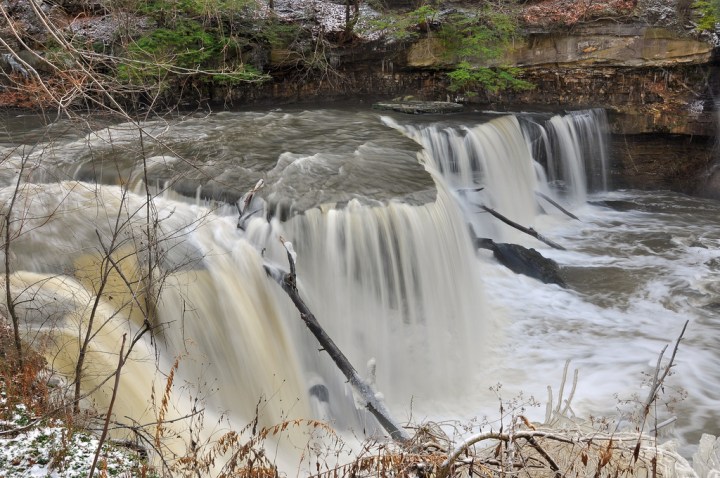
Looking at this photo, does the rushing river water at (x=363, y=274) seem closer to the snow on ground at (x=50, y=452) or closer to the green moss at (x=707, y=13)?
the snow on ground at (x=50, y=452)

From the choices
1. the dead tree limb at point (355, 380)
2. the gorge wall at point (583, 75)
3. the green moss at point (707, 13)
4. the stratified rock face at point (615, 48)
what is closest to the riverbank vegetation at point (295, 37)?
the gorge wall at point (583, 75)

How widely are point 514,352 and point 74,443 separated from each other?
515 centimetres

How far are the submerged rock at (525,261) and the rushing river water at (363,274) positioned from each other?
12cm

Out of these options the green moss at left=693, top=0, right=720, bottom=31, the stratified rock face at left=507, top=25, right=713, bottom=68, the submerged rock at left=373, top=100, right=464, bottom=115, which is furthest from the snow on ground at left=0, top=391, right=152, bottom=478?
the green moss at left=693, top=0, right=720, bottom=31

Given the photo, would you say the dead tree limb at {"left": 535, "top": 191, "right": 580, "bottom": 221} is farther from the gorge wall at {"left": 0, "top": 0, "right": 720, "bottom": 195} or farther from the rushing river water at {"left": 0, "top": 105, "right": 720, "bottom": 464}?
the gorge wall at {"left": 0, "top": 0, "right": 720, "bottom": 195}

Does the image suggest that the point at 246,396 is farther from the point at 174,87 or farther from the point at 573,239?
the point at 174,87

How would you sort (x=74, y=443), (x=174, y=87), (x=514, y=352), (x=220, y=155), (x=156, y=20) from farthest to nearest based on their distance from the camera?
(x=174, y=87), (x=156, y=20), (x=220, y=155), (x=514, y=352), (x=74, y=443)

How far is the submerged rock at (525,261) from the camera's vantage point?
8.87 metres

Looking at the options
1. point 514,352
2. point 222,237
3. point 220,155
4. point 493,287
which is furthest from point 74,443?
point 493,287

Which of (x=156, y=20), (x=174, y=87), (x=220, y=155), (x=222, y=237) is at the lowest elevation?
(x=222, y=237)

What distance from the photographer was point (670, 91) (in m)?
12.8

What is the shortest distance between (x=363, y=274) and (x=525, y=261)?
3035mm

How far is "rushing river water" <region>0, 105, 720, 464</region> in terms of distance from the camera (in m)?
5.71

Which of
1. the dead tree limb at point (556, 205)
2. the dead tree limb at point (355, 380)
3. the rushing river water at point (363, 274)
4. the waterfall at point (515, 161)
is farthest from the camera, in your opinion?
the dead tree limb at point (556, 205)
